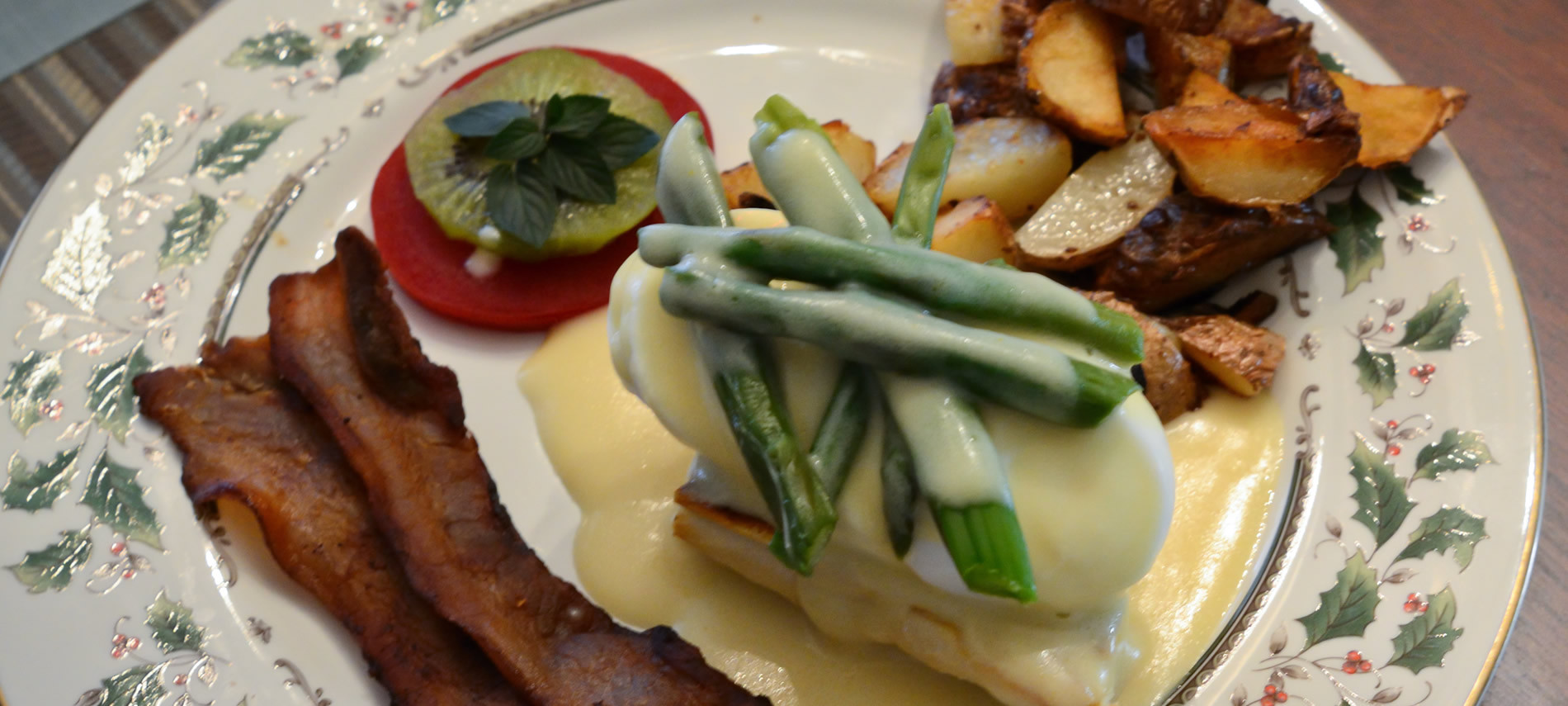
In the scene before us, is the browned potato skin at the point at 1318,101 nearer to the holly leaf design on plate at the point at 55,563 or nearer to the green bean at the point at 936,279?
the green bean at the point at 936,279

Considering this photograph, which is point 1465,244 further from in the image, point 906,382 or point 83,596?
point 83,596

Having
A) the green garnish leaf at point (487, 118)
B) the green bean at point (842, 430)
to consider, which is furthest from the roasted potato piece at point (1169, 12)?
the green garnish leaf at point (487, 118)

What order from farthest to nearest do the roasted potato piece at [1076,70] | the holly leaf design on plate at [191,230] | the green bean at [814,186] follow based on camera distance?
the holly leaf design on plate at [191,230] → the roasted potato piece at [1076,70] → the green bean at [814,186]

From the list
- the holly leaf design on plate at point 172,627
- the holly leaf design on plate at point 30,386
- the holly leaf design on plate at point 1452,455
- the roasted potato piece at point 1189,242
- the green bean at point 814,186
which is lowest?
the holly leaf design on plate at point 172,627

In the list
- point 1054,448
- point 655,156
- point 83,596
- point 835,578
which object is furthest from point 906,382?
point 83,596

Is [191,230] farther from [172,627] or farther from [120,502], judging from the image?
[172,627]

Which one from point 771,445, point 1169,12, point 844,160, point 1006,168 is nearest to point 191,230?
point 844,160

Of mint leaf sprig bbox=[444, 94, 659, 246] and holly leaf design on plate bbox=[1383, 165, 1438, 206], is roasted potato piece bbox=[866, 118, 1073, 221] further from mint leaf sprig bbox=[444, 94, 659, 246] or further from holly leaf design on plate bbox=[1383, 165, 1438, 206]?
holly leaf design on plate bbox=[1383, 165, 1438, 206]

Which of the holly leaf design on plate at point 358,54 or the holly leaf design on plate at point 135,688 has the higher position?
the holly leaf design on plate at point 358,54
